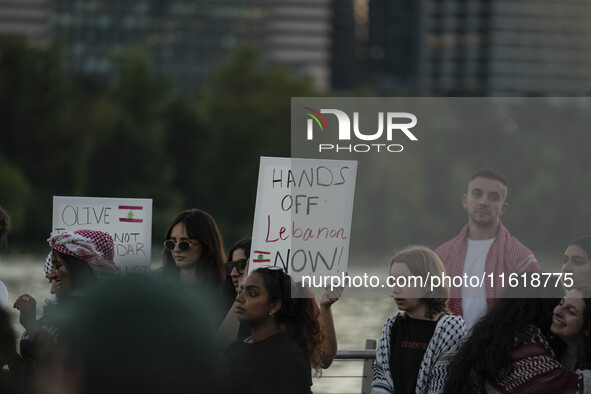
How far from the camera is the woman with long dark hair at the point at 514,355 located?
401 cm

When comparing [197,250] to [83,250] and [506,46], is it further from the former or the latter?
[506,46]

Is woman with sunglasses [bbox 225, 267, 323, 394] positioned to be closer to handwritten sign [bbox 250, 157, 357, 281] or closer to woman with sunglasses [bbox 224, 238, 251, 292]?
handwritten sign [bbox 250, 157, 357, 281]

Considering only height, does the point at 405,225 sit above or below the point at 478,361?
above

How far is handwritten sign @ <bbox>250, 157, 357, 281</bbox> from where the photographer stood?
5008mm

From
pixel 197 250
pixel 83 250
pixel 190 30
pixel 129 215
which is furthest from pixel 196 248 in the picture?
pixel 190 30

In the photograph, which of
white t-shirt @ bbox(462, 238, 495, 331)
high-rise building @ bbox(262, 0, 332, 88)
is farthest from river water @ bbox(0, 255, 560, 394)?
high-rise building @ bbox(262, 0, 332, 88)

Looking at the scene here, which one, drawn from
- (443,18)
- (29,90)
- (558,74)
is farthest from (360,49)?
(29,90)

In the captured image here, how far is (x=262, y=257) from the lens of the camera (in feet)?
16.7

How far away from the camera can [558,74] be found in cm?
10256

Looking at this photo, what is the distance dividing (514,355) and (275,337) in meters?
0.97

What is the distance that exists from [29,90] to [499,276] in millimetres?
38369

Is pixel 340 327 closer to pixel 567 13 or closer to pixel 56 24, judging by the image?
pixel 567 13

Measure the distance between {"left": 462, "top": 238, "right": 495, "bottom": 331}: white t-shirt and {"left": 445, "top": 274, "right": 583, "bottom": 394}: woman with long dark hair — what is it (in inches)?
24.4

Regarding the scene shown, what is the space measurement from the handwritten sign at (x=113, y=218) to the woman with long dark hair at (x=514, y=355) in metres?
2.59
